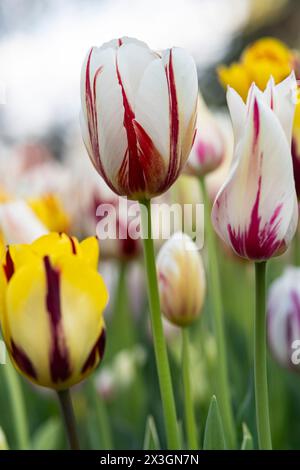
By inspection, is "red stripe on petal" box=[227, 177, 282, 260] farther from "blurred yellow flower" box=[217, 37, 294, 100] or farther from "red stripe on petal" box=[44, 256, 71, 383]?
"blurred yellow flower" box=[217, 37, 294, 100]

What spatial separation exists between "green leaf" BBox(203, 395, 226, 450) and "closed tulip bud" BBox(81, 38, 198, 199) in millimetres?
138

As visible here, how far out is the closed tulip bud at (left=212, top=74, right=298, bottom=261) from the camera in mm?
375

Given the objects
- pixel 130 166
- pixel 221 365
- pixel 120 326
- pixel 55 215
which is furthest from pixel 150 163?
pixel 120 326

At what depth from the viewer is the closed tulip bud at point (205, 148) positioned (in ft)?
2.17

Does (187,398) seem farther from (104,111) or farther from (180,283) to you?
(104,111)

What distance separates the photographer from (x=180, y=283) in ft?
1.81

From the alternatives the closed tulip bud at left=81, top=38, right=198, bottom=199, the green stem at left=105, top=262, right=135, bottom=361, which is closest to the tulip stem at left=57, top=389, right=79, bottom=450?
the closed tulip bud at left=81, top=38, right=198, bottom=199

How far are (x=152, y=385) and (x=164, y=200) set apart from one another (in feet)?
0.81

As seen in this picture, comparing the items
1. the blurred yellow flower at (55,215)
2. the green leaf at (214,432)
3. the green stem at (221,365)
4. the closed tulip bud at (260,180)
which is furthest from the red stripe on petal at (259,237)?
the blurred yellow flower at (55,215)

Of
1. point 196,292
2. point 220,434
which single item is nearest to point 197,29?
point 196,292

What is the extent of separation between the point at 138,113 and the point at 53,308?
0.35 ft

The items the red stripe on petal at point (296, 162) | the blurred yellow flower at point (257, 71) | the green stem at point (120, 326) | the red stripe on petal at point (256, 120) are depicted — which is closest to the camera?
the red stripe on petal at point (256, 120)

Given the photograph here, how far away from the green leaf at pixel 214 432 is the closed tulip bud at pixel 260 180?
0.36ft

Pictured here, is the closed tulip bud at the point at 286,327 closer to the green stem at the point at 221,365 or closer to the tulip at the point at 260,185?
the green stem at the point at 221,365
